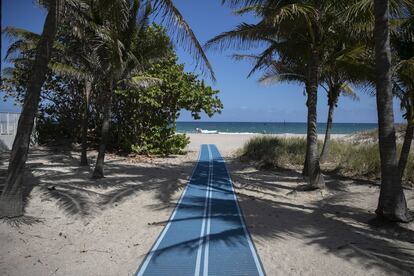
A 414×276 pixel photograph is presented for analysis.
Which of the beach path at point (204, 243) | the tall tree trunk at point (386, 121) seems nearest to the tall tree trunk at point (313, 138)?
the beach path at point (204, 243)

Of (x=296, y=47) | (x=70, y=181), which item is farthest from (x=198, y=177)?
(x=296, y=47)

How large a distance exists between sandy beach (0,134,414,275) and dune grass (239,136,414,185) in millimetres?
1377

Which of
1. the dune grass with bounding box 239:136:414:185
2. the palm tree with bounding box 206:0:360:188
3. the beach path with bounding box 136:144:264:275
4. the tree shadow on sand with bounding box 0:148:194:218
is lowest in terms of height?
the beach path with bounding box 136:144:264:275

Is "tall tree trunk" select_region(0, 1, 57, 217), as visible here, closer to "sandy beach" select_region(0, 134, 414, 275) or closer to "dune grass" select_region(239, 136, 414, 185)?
"sandy beach" select_region(0, 134, 414, 275)

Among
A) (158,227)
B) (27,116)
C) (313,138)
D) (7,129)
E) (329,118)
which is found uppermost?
(329,118)

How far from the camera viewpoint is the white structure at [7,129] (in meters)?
17.9

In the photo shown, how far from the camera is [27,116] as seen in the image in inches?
264

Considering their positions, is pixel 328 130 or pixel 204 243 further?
pixel 328 130

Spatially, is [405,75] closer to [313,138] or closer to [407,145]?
[407,145]

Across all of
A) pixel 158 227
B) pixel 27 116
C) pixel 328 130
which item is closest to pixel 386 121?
pixel 158 227

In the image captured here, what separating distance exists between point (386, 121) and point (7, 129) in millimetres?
17860

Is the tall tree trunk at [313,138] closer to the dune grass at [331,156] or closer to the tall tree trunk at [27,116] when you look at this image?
the dune grass at [331,156]

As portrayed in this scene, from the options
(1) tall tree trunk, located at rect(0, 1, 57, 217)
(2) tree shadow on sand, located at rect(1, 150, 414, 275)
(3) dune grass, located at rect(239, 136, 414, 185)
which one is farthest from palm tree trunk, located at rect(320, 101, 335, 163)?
(1) tall tree trunk, located at rect(0, 1, 57, 217)

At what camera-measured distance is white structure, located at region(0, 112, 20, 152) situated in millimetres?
17891
